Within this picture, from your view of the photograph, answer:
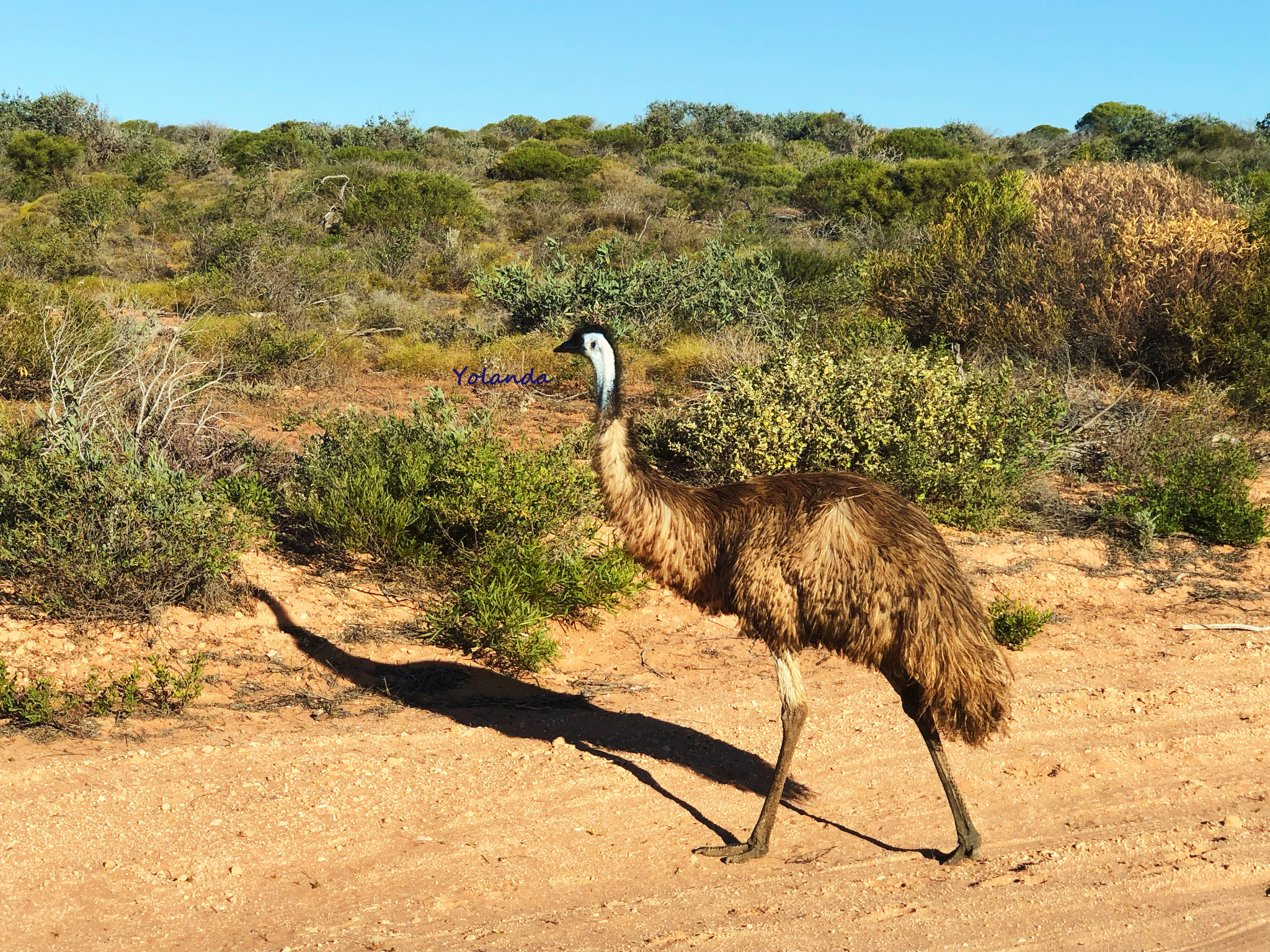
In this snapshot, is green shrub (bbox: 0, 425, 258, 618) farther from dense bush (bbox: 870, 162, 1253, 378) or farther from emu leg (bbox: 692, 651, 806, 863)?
dense bush (bbox: 870, 162, 1253, 378)

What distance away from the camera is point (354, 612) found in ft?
23.0

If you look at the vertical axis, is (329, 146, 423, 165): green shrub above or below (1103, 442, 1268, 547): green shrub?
above

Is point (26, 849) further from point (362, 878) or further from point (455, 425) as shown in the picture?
point (455, 425)

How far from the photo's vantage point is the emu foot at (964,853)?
449 cm

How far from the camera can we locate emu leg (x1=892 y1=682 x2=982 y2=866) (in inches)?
177

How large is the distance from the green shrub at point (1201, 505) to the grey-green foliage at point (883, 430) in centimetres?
82

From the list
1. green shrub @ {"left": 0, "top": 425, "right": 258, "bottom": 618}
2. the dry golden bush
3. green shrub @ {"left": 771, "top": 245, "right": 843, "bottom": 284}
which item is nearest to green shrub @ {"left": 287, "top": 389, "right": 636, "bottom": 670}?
green shrub @ {"left": 0, "top": 425, "right": 258, "bottom": 618}

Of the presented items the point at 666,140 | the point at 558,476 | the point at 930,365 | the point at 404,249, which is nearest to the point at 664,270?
the point at 930,365

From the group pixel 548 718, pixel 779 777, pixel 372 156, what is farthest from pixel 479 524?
pixel 372 156

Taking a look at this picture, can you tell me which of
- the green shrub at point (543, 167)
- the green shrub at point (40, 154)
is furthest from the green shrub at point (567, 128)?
the green shrub at point (40, 154)

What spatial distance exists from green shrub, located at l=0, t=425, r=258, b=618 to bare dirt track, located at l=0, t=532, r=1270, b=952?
0.69ft

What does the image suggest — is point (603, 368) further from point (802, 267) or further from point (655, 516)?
point (802, 267)

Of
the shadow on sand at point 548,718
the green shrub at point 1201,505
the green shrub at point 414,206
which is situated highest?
the green shrub at point 414,206

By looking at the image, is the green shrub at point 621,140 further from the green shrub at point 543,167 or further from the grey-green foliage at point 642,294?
the grey-green foliage at point 642,294
